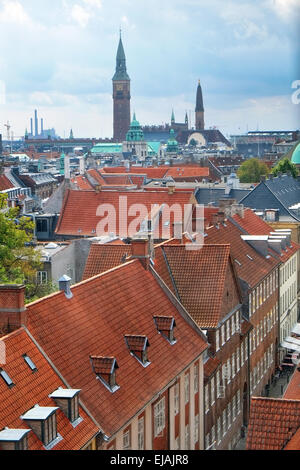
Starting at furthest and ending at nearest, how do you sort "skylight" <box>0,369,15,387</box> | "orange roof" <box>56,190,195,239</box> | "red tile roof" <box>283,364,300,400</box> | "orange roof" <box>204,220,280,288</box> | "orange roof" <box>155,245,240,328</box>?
"orange roof" <box>56,190,195,239</box> < "orange roof" <box>204,220,280,288</box> < "orange roof" <box>155,245,240,328</box> < "red tile roof" <box>283,364,300,400</box> < "skylight" <box>0,369,15,387</box>

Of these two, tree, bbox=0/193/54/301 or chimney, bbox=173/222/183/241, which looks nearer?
tree, bbox=0/193/54/301

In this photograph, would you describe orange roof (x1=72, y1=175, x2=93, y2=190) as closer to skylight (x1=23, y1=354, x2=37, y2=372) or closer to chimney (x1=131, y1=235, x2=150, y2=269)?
chimney (x1=131, y1=235, x2=150, y2=269)

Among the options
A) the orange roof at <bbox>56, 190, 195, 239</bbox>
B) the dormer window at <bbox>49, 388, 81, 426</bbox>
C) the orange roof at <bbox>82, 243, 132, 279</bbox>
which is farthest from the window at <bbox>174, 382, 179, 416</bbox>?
the orange roof at <bbox>56, 190, 195, 239</bbox>

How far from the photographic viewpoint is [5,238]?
1874 inches

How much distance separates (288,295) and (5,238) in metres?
26.1

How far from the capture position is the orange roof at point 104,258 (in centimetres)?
4391

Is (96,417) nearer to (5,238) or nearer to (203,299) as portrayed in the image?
(203,299)

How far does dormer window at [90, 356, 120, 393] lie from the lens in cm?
2906

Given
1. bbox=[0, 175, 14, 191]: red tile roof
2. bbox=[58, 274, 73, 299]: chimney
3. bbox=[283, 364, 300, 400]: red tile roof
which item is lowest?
bbox=[283, 364, 300, 400]: red tile roof

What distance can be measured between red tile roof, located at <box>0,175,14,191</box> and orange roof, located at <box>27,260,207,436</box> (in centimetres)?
8988

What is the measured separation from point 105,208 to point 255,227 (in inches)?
547

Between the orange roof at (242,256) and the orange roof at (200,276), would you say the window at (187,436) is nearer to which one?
the orange roof at (200,276)

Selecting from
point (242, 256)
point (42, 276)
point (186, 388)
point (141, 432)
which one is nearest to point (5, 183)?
point (42, 276)
